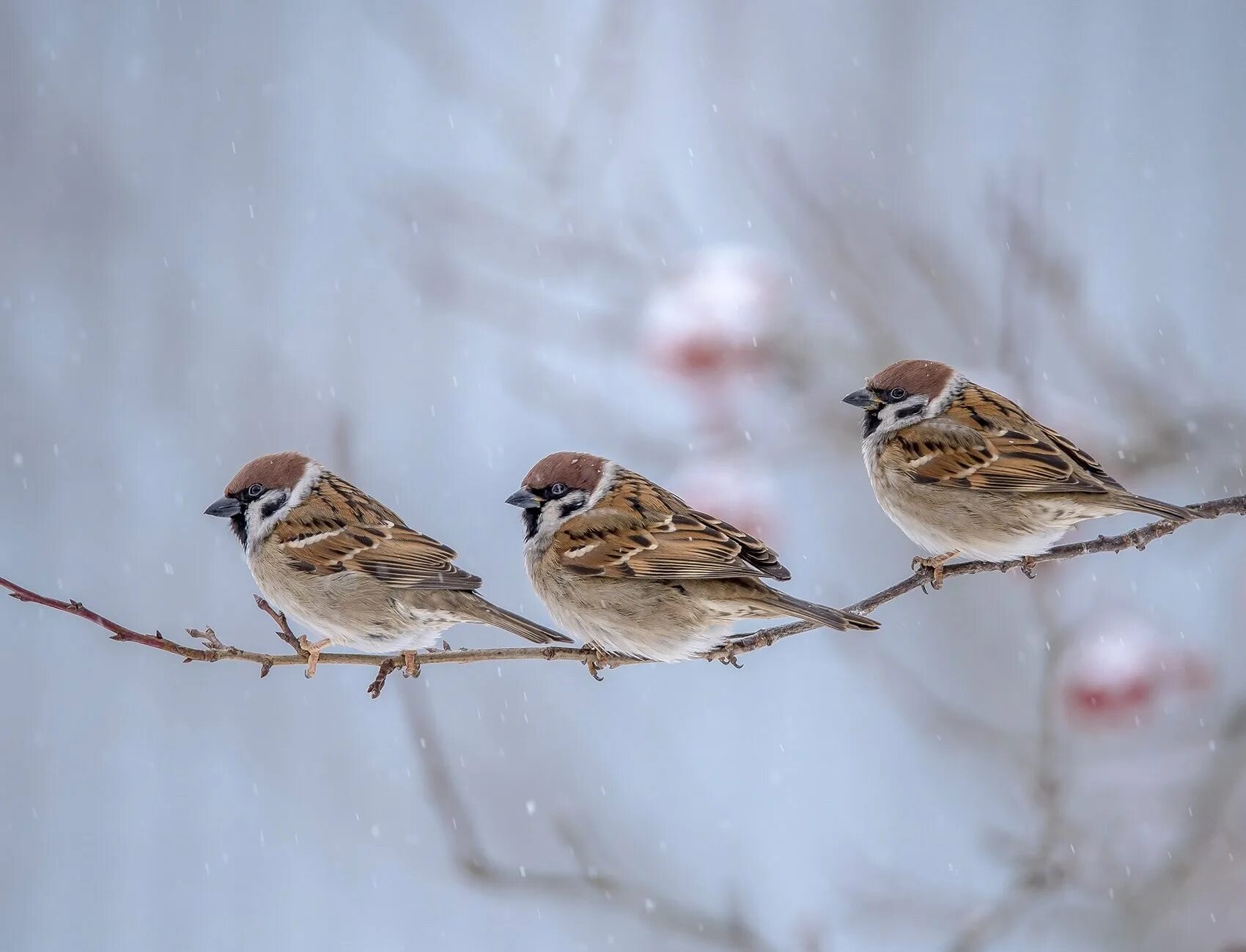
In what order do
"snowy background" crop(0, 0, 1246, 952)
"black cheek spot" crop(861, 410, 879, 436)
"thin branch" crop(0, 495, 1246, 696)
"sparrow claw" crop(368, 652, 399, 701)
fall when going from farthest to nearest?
1. "snowy background" crop(0, 0, 1246, 952)
2. "black cheek spot" crop(861, 410, 879, 436)
3. "sparrow claw" crop(368, 652, 399, 701)
4. "thin branch" crop(0, 495, 1246, 696)

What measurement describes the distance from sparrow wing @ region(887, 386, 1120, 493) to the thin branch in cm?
25

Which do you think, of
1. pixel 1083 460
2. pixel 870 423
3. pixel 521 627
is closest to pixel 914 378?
pixel 870 423

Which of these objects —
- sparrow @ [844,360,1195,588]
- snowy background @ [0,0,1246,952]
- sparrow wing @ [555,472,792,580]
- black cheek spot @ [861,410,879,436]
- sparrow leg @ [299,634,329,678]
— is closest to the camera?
sparrow leg @ [299,634,329,678]

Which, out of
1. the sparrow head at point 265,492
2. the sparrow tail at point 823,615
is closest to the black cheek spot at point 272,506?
the sparrow head at point 265,492

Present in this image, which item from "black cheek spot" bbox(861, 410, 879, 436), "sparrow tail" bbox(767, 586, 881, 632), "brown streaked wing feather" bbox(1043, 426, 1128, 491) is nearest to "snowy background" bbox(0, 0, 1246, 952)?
"brown streaked wing feather" bbox(1043, 426, 1128, 491)

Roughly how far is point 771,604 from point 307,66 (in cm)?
827

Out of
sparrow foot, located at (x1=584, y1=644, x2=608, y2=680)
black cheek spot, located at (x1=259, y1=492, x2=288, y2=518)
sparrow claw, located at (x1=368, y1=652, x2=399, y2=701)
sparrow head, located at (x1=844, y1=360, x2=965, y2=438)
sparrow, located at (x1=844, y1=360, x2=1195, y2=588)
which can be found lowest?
sparrow claw, located at (x1=368, y1=652, x2=399, y2=701)

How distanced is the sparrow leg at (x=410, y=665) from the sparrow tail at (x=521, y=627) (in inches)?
7.5

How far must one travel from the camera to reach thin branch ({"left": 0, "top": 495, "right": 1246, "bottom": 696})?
1951 mm

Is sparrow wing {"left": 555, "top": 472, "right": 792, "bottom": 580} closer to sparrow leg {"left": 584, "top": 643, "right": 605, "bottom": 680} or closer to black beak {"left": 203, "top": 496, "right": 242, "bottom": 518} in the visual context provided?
sparrow leg {"left": 584, "top": 643, "right": 605, "bottom": 680}

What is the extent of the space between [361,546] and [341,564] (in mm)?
64

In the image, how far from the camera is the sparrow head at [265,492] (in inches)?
117

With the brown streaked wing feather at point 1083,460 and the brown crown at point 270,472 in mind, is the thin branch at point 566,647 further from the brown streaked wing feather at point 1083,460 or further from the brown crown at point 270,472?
the brown crown at point 270,472

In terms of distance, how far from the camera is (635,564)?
266 centimetres
